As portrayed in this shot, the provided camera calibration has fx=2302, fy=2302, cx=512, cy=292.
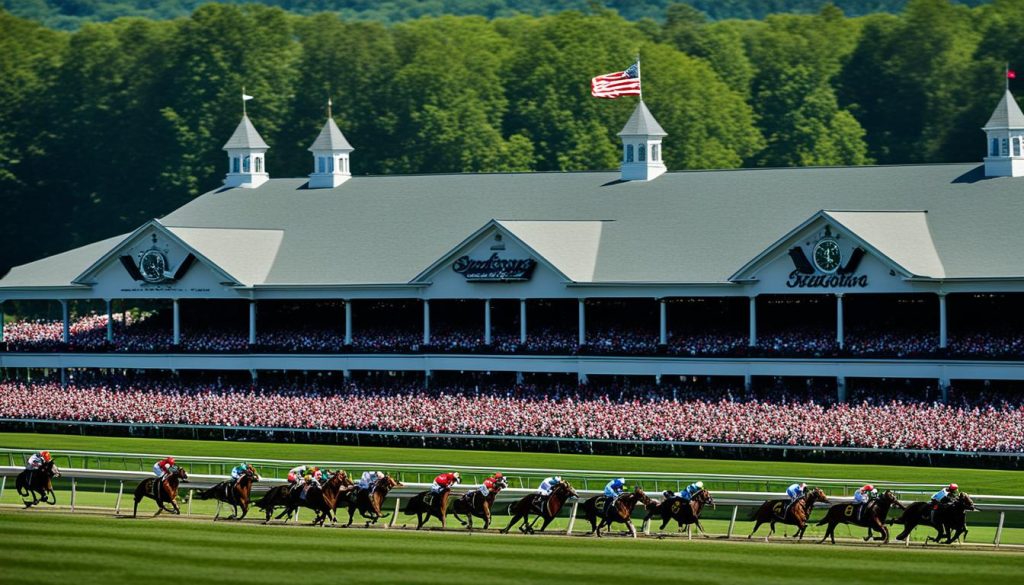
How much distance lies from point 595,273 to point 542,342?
2422 millimetres

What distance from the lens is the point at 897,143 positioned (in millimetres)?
112312

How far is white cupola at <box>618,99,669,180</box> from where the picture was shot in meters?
69.2

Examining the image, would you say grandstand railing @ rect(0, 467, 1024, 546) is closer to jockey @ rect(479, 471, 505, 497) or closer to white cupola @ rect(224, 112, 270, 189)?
jockey @ rect(479, 471, 505, 497)

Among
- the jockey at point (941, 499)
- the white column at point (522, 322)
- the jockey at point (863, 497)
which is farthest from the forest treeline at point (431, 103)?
the jockey at point (941, 499)

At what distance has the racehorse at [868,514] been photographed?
36.9m

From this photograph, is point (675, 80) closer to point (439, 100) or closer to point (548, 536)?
point (439, 100)

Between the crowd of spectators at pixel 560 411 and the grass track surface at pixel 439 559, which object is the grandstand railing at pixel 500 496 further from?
the crowd of spectators at pixel 560 411

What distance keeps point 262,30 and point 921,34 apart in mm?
32582

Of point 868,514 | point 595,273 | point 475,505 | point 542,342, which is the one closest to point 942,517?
point 868,514

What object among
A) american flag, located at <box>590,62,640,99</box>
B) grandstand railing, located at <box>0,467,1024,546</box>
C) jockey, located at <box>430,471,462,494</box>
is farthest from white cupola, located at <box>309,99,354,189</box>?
jockey, located at <box>430,471,462,494</box>

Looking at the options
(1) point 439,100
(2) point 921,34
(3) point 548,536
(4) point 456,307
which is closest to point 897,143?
(2) point 921,34

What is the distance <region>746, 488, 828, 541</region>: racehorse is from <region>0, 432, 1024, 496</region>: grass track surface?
8.84 meters

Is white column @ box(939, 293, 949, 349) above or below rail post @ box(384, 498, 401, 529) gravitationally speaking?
above

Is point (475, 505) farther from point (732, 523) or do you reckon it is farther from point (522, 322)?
point (522, 322)
